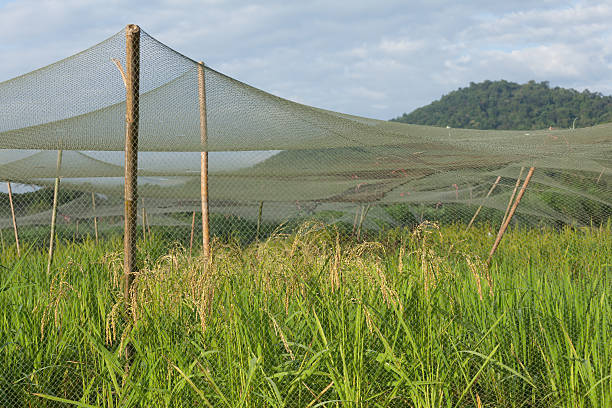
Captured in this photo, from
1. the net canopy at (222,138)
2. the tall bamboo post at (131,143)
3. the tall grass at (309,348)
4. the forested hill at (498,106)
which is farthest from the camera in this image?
the forested hill at (498,106)

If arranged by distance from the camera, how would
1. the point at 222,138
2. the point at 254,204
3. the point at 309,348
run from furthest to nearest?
the point at 254,204 → the point at 222,138 → the point at 309,348

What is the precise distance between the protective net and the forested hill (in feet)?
69.2

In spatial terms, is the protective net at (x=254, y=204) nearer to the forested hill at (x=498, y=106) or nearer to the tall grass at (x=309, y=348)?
the tall grass at (x=309, y=348)

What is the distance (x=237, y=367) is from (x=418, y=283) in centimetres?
79

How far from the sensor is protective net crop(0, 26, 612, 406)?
1.88 meters

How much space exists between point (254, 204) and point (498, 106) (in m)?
26.6

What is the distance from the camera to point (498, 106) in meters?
30.4

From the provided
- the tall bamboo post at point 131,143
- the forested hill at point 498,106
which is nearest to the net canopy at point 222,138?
the tall bamboo post at point 131,143

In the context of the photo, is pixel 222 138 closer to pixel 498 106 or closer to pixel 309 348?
pixel 309 348

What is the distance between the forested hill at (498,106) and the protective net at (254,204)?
21.1 meters

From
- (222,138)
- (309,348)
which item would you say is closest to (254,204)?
(222,138)

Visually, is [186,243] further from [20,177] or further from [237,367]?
[237,367]

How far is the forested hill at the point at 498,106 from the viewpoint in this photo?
2636 cm

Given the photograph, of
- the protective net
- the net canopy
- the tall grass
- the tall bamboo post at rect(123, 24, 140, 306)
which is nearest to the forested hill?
the protective net
